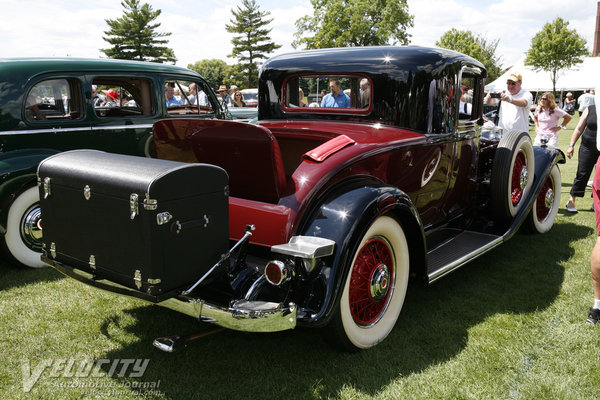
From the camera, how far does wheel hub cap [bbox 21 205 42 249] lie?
13.9ft

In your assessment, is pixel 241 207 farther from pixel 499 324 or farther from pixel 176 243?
pixel 499 324

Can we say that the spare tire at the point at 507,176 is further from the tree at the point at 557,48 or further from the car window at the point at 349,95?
the tree at the point at 557,48

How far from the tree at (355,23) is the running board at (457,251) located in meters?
39.5

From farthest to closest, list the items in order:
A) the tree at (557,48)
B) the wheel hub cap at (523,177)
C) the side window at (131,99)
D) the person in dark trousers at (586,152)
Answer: the tree at (557,48) < the person in dark trousers at (586,152) < the side window at (131,99) < the wheel hub cap at (523,177)

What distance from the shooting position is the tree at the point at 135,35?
47562mm

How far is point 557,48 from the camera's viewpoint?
3170 centimetres

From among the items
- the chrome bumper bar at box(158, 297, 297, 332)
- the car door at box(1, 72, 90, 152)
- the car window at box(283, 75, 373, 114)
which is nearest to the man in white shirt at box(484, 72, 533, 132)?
the car window at box(283, 75, 373, 114)

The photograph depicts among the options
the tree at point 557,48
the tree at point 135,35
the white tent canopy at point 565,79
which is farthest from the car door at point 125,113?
the tree at point 135,35

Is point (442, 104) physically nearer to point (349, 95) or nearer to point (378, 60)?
point (378, 60)

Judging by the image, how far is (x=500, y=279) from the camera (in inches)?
155

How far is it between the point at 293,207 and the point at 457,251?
1.71 meters

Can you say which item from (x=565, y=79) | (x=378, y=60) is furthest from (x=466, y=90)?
(x=565, y=79)

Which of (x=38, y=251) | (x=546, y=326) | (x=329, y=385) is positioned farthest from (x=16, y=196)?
(x=546, y=326)

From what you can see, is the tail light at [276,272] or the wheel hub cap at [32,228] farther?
the wheel hub cap at [32,228]
